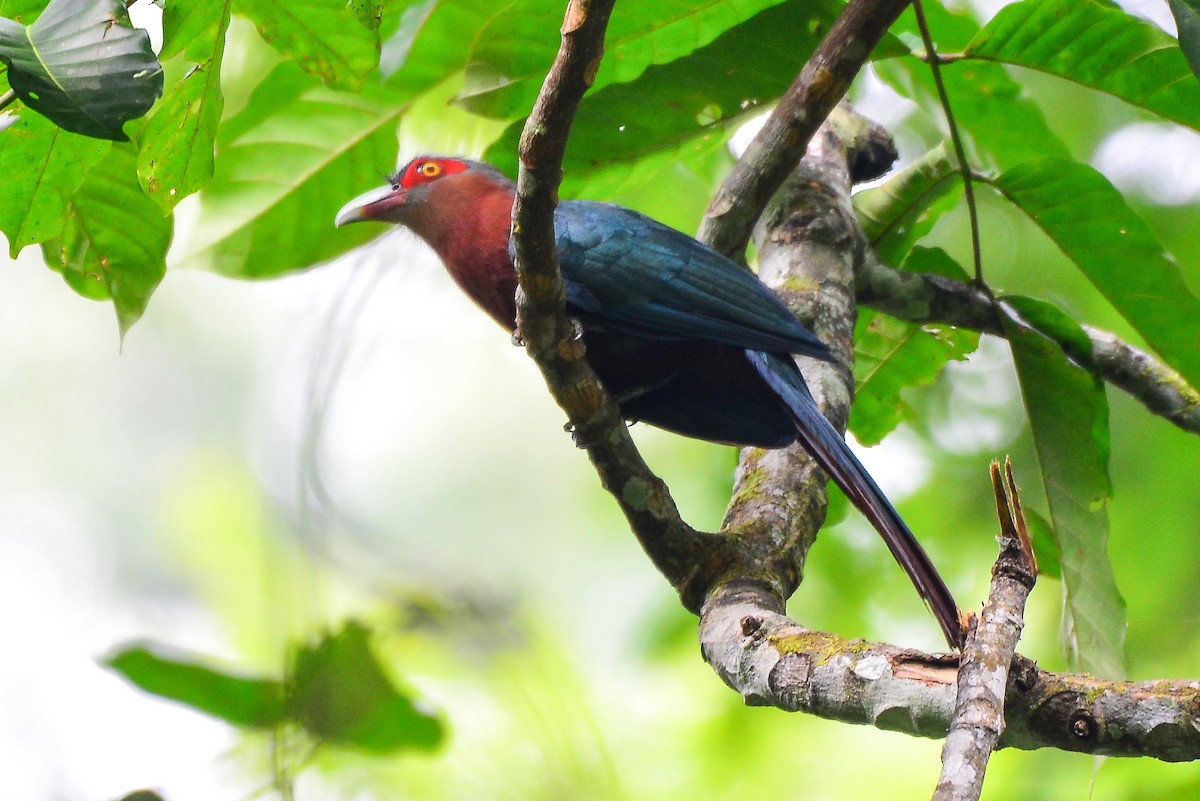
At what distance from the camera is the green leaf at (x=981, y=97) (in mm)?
3805

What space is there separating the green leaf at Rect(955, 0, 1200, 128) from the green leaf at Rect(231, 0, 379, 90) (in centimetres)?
188

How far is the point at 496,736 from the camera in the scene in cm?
210

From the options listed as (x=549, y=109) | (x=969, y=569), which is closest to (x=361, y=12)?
(x=549, y=109)

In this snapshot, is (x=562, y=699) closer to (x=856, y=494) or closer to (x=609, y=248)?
(x=856, y=494)

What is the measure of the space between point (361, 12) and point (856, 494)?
165 cm

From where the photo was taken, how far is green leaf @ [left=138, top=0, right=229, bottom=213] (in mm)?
2254

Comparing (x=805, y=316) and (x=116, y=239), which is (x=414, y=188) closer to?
(x=116, y=239)

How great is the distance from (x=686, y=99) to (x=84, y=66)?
215 cm

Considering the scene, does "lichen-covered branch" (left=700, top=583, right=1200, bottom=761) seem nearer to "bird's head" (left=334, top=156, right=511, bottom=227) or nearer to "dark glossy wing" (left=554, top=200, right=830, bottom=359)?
"dark glossy wing" (left=554, top=200, right=830, bottom=359)

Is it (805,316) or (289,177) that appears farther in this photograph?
(289,177)

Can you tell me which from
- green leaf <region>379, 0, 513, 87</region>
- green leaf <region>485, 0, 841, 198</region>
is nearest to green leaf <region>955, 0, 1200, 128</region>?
green leaf <region>485, 0, 841, 198</region>

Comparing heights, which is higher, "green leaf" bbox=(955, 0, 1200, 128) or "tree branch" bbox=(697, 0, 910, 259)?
"green leaf" bbox=(955, 0, 1200, 128)

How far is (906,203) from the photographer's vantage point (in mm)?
3795

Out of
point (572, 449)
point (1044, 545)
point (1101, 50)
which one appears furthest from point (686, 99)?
point (572, 449)
